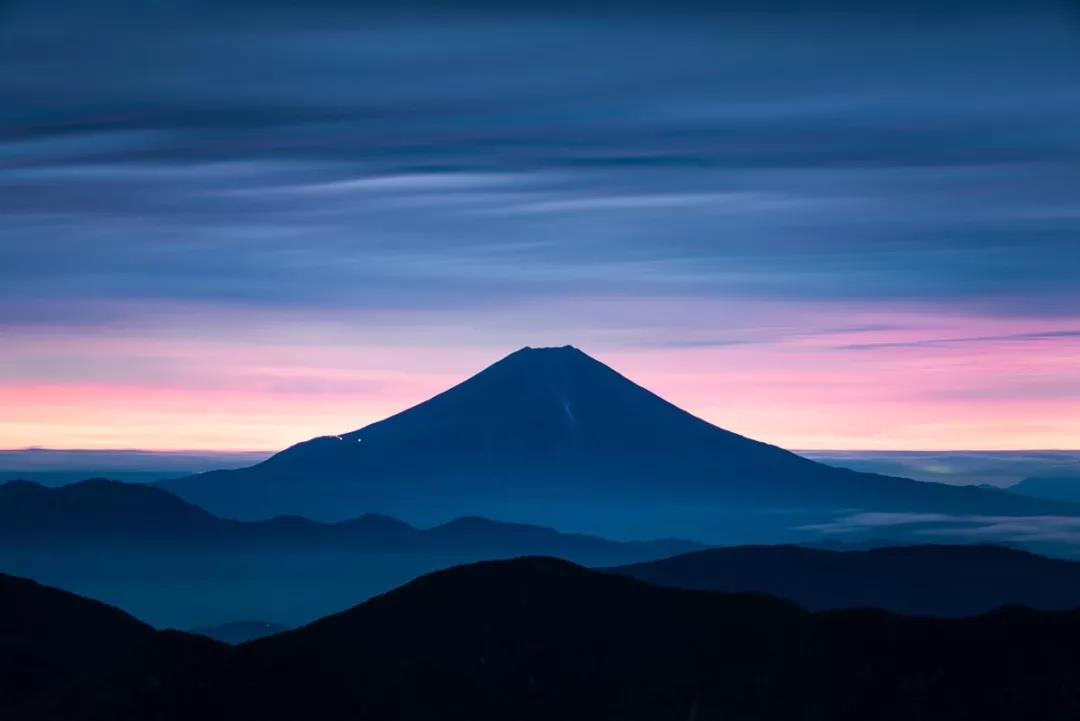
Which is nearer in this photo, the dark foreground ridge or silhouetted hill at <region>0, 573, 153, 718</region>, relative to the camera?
the dark foreground ridge

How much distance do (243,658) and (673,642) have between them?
33841mm

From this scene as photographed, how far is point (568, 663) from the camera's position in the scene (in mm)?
129500

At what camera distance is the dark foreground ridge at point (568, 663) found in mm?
117312

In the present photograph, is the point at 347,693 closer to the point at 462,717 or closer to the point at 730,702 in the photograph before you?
the point at 462,717

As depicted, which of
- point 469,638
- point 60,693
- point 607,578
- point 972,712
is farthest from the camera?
point 607,578

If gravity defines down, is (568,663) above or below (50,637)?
below

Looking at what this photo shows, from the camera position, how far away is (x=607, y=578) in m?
144

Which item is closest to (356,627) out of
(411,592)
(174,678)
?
(411,592)

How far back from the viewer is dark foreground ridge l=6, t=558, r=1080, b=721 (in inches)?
4619

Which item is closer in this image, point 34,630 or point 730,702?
point 730,702

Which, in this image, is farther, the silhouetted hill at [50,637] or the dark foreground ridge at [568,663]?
the silhouetted hill at [50,637]

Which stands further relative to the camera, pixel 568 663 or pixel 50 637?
pixel 50 637

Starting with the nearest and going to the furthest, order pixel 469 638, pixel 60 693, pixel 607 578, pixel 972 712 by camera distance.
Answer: pixel 60 693, pixel 972 712, pixel 469 638, pixel 607 578

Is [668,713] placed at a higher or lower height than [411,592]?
lower
